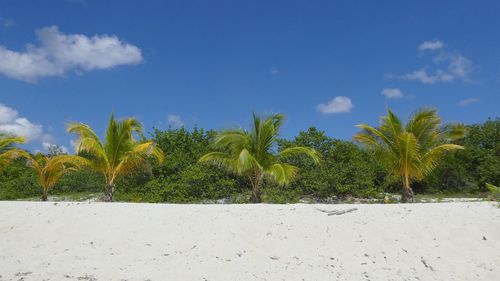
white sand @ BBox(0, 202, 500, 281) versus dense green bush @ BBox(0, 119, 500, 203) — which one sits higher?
dense green bush @ BBox(0, 119, 500, 203)

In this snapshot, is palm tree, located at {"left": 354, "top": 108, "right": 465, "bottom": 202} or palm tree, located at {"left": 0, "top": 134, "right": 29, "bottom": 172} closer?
palm tree, located at {"left": 354, "top": 108, "right": 465, "bottom": 202}

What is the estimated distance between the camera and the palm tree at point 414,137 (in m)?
13.2

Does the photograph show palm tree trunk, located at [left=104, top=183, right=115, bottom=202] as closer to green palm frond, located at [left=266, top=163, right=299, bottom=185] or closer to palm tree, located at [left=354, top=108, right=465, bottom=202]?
green palm frond, located at [left=266, top=163, right=299, bottom=185]

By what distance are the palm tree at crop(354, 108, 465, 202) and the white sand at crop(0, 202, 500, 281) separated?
3.76 metres

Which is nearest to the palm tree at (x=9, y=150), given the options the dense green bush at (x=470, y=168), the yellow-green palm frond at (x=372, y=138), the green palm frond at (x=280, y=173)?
the green palm frond at (x=280, y=173)

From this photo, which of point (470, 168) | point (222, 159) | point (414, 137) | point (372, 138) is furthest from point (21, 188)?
point (470, 168)

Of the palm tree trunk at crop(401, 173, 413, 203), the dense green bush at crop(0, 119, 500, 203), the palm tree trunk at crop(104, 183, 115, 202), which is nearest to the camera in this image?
the palm tree trunk at crop(401, 173, 413, 203)

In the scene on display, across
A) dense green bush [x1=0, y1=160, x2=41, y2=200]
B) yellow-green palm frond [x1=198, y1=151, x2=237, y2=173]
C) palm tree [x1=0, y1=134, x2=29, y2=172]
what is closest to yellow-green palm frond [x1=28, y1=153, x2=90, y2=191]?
palm tree [x1=0, y1=134, x2=29, y2=172]

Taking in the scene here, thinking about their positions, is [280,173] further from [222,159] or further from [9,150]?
[9,150]

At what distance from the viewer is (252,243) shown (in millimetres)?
7969

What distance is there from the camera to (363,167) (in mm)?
17484

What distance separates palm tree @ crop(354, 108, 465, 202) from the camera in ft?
43.4

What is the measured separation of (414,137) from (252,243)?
23.7 feet

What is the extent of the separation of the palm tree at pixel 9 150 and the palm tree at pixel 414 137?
1134cm
